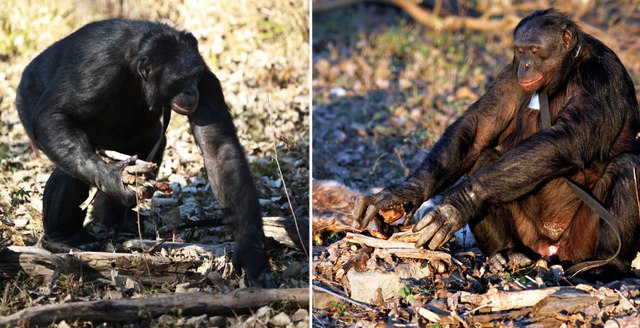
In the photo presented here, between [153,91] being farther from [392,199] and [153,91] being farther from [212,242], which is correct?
[392,199]

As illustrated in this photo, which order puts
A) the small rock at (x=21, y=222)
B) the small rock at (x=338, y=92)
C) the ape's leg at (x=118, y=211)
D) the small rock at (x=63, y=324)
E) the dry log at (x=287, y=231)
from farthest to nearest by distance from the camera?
1. the small rock at (x=338, y=92)
2. the ape's leg at (x=118, y=211)
3. the small rock at (x=21, y=222)
4. the dry log at (x=287, y=231)
5. the small rock at (x=63, y=324)

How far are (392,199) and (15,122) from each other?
19.8 feet

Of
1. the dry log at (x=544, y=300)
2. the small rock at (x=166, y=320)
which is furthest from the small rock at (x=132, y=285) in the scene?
the dry log at (x=544, y=300)

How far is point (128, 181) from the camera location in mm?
5312

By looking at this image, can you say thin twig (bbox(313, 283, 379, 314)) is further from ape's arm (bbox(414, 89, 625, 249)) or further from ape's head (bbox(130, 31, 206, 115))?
ape's head (bbox(130, 31, 206, 115))

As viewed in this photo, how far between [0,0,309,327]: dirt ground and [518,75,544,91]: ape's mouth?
1711 millimetres

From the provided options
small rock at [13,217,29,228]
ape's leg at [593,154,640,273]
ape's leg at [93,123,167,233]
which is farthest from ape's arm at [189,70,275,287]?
ape's leg at [593,154,640,273]

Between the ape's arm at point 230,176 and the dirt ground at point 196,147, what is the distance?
0.19 meters

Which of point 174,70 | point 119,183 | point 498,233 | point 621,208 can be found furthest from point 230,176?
point 621,208

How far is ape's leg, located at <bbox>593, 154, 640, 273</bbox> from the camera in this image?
17.3ft

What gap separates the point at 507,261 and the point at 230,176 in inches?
81.6

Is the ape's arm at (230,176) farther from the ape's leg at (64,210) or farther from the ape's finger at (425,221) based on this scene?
the ape's leg at (64,210)

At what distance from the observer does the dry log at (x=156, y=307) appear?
4.38m

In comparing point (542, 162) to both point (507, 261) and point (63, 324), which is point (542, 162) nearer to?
point (507, 261)
